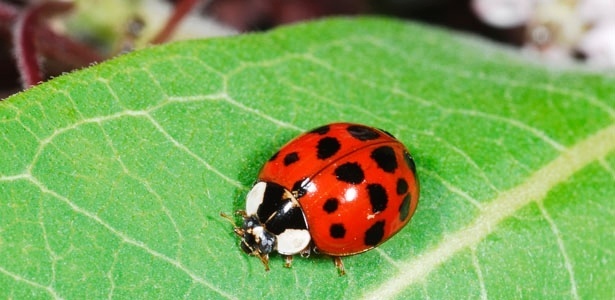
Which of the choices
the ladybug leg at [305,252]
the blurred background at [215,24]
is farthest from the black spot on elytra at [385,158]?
the blurred background at [215,24]

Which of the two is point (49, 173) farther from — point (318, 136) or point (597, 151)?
point (597, 151)

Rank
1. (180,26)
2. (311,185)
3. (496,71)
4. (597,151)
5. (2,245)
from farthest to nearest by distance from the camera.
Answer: (180,26) < (496,71) < (597,151) < (311,185) < (2,245)

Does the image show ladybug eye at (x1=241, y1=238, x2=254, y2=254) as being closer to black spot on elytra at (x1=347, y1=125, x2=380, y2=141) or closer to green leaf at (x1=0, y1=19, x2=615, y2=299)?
green leaf at (x1=0, y1=19, x2=615, y2=299)

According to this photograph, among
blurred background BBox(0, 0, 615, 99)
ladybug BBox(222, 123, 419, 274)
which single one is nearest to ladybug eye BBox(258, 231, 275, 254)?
ladybug BBox(222, 123, 419, 274)

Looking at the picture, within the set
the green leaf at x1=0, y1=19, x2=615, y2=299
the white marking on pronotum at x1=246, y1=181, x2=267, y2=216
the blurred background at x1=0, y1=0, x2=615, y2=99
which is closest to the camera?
the green leaf at x1=0, y1=19, x2=615, y2=299

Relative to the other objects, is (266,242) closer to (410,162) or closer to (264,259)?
(264,259)

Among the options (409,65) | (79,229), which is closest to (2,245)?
(79,229)
